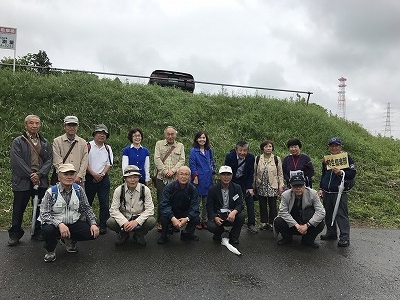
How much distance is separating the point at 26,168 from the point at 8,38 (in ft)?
25.1

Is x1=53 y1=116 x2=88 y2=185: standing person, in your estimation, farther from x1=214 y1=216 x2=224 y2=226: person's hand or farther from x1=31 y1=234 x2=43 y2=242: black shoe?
x1=214 y1=216 x2=224 y2=226: person's hand

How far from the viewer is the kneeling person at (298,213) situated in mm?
5391

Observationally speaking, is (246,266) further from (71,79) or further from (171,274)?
(71,79)

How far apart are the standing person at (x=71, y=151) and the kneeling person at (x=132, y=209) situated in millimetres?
747

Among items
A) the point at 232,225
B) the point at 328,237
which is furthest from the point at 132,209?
the point at 328,237

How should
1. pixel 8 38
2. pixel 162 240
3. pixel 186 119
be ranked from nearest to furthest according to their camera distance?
1. pixel 162 240
2. pixel 8 38
3. pixel 186 119

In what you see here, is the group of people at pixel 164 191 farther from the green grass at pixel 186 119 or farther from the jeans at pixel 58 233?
the green grass at pixel 186 119

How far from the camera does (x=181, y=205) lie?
5.58m

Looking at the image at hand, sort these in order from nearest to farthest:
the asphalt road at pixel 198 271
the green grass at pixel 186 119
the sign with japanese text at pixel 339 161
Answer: the asphalt road at pixel 198 271
the sign with japanese text at pixel 339 161
the green grass at pixel 186 119

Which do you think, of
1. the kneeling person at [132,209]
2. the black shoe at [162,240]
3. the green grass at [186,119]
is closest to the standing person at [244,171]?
the black shoe at [162,240]

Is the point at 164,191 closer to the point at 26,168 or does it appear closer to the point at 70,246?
the point at 70,246

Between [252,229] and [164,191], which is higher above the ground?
[164,191]

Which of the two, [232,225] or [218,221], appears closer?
[218,221]

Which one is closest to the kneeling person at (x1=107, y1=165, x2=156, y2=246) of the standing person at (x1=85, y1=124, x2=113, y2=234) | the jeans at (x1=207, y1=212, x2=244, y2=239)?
the standing person at (x1=85, y1=124, x2=113, y2=234)
